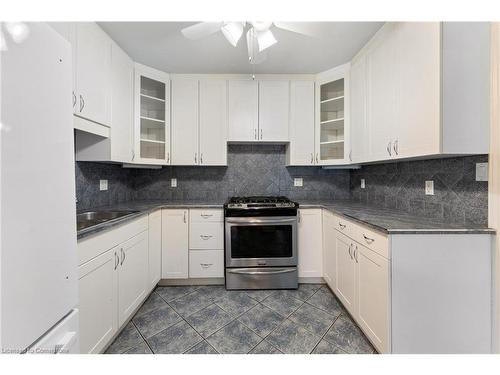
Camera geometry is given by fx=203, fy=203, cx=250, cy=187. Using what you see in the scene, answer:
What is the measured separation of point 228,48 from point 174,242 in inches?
79.3

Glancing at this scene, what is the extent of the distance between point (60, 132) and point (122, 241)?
103 cm

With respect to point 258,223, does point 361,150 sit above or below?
above

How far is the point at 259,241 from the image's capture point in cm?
212

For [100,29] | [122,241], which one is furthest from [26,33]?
[100,29]

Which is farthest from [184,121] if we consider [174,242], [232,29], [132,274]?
[132,274]

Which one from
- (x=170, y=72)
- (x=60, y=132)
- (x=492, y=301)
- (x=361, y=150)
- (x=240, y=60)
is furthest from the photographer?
(x=170, y=72)

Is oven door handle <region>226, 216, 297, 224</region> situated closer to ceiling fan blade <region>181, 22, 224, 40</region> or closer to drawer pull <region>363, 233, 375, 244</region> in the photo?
drawer pull <region>363, 233, 375, 244</region>

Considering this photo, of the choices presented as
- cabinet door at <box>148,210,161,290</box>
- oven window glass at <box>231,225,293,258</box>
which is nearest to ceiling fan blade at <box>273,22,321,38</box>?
oven window glass at <box>231,225,293,258</box>

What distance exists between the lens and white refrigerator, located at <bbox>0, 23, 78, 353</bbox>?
1.75 ft

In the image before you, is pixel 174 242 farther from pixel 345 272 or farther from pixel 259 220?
pixel 345 272

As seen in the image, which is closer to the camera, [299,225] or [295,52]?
[295,52]

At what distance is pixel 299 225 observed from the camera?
2217 millimetres

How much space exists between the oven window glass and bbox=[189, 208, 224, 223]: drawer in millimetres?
213
